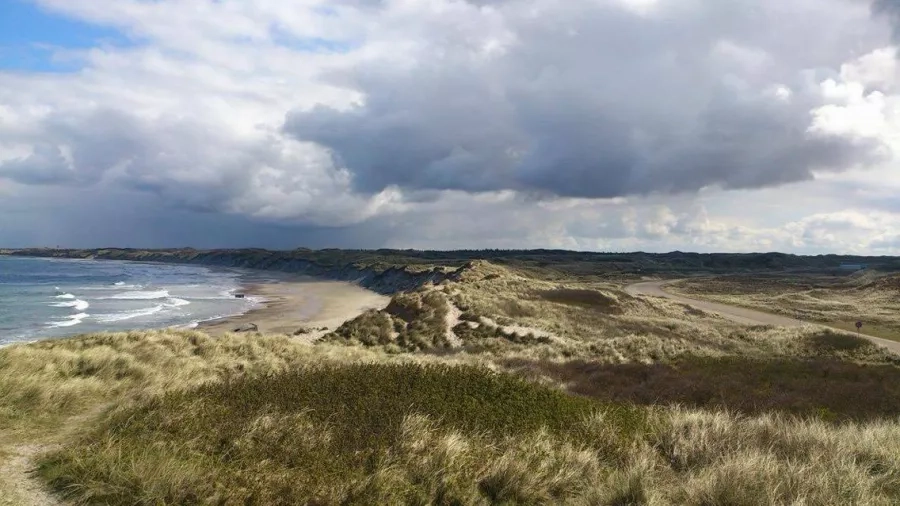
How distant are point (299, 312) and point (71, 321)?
62.2 ft

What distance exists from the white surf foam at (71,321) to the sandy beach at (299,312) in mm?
9399

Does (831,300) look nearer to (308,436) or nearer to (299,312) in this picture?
(299,312)

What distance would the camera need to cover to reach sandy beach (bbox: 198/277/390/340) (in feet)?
137

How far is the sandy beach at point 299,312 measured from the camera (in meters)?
41.8

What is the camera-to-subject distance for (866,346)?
3042cm

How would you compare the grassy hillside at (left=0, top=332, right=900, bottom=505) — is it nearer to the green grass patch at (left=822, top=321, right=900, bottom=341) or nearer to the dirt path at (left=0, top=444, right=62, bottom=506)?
the dirt path at (left=0, top=444, right=62, bottom=506)

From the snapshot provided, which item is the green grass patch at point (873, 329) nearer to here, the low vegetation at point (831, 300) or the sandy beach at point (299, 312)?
the low vegetation at point (831, 300)

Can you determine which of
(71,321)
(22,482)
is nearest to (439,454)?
(22,482)

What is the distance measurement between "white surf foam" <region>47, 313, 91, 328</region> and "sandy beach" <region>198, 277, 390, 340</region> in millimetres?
9399

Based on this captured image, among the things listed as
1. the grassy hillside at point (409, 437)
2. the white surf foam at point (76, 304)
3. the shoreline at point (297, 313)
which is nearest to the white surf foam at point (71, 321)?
the white surf foam at point (76, 304)

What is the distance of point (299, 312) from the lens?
5478 cm

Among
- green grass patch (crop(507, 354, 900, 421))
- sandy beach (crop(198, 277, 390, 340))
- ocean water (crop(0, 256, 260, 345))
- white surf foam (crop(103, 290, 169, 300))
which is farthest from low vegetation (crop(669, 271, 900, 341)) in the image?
white surf foam (crop(103, 290, 169, 300))

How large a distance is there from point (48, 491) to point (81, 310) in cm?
5366

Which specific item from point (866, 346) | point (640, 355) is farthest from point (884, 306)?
point (640, 355)
